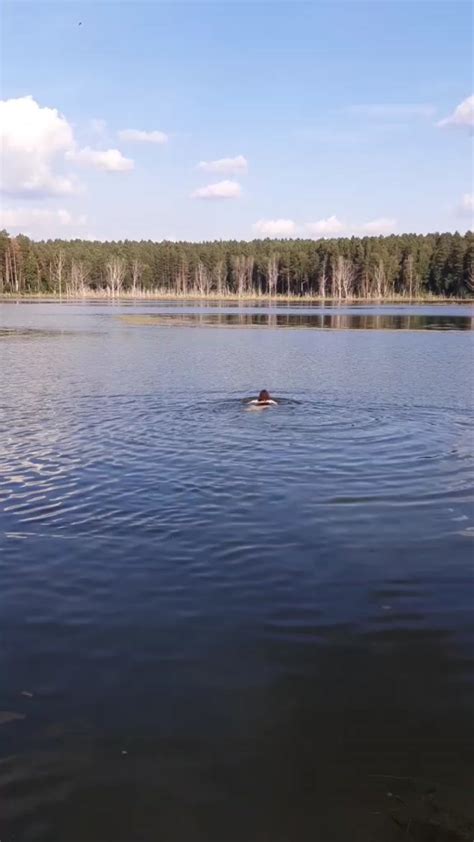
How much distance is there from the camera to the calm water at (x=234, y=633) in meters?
4.86

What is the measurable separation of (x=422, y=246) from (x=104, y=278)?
268ft

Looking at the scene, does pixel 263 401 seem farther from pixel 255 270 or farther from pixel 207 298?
pixel 255 270

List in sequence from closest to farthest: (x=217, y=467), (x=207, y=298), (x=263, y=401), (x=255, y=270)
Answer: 1. (x=217, y=467)
2. (x=263, y=401)
3. (x=207, y=298)
4. (x=255, y=270)

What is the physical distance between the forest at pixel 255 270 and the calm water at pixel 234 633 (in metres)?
148

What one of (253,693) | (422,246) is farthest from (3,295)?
(253,693)

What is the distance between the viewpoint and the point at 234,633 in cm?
720

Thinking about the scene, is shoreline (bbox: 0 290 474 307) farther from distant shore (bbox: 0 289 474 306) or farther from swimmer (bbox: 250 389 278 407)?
swimmer (bbox: 250 389 278 407)

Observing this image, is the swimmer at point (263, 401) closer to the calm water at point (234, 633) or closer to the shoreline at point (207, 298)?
the calm water at point (234, 633)

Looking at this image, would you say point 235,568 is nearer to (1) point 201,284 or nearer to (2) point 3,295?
(2) point 3,295

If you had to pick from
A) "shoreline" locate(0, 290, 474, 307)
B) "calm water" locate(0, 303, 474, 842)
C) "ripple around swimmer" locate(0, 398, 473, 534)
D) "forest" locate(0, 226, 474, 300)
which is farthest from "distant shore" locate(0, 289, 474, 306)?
"calm water" locate(0, 303, 474, 842)

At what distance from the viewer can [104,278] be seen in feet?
616

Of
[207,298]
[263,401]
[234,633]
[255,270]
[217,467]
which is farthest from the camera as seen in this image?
[255,270]

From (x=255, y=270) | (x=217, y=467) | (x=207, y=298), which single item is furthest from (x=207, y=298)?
(x=217, y=467)

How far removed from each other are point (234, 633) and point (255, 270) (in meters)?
187
